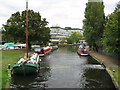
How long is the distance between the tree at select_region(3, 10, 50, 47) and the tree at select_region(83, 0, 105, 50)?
13.7 m

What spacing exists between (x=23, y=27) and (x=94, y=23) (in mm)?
21907

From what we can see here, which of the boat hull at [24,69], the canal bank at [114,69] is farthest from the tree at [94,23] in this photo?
the boat hull at [24,69]

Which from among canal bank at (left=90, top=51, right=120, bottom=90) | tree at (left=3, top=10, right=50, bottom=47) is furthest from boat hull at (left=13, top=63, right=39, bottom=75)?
tree at (left=3, top=10, right=50, bottom=47)

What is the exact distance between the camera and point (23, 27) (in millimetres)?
56531

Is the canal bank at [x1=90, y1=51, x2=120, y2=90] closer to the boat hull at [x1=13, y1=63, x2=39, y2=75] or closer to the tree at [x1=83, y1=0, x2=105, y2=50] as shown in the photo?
the boat hull at [x1=13, y1=63, x2=39, y2=75]

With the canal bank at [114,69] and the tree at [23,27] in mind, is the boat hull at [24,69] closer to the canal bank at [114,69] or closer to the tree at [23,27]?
the canal bank at [114,69]

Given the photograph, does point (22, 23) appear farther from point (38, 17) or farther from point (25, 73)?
point (25, 73)

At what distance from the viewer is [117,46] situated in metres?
22.2

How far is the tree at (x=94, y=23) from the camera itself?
56406 mm

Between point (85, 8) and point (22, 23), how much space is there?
883 inches

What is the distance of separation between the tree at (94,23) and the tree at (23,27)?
13.7 metres

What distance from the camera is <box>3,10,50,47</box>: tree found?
5553 centimetres

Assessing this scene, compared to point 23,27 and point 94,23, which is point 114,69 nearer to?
point 94,23

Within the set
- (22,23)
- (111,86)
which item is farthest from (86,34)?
(111,86)
